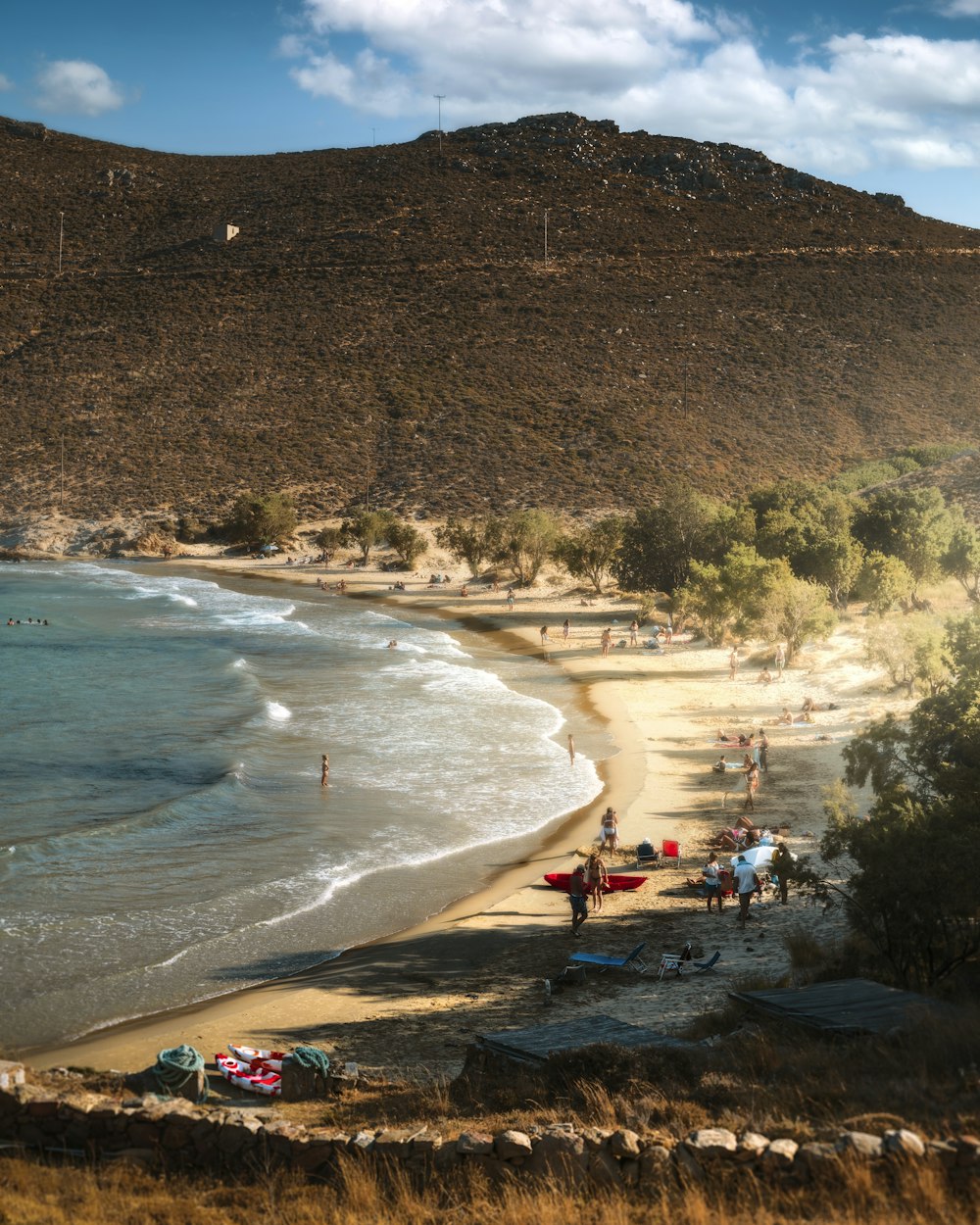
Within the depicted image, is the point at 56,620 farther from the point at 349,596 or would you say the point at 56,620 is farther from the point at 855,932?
the point at 855,932

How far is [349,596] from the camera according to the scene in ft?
183

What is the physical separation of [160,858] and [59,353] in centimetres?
7404

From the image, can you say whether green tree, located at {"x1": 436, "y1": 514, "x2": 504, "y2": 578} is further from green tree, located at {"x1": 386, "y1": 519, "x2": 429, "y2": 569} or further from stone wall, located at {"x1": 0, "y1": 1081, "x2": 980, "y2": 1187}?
stone wall, located at {"x1": 0, "y1": 1081, "x2": 980, "y2": 1187}

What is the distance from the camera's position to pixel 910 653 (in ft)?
98.3

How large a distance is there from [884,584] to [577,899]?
26.0 meters

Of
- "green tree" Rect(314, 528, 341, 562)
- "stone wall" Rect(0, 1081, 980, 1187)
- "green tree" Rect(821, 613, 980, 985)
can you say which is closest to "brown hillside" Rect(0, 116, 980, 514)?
"green tree" Rect(314, 528, 341, 562)

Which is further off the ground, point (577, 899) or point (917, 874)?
point (917, 874)

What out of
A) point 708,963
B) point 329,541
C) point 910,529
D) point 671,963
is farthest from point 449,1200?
point 329,541

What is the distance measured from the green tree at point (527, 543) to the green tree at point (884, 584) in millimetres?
18787

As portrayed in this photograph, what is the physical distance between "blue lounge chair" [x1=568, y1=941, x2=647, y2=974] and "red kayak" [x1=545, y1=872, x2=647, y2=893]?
9.80ft

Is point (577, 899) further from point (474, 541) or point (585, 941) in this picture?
point (474, 541)

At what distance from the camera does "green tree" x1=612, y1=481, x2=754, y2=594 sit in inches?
1940

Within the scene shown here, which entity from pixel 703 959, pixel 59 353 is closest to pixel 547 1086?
pixel 703 959

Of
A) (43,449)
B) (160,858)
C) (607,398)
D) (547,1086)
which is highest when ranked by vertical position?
(607,398)
